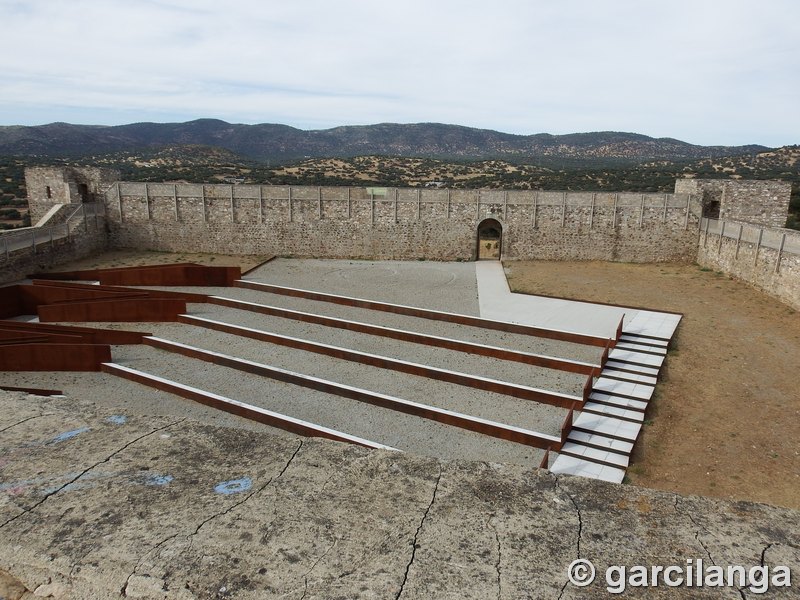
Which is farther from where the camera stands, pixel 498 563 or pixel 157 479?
pixel 157 479

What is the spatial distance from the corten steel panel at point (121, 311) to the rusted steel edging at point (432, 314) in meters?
4.03

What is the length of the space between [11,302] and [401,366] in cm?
1549

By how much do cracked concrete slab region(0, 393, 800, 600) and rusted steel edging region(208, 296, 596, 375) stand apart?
11.6 m

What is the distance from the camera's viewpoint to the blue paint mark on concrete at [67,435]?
2979mm

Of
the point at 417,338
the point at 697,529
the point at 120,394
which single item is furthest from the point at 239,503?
the point at 417,338

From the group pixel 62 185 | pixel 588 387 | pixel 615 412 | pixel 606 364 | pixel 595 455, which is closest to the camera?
pixel 595 455

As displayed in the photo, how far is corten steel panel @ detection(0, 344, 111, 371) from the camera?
1378 centimetres

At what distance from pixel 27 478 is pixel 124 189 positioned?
2839 cm

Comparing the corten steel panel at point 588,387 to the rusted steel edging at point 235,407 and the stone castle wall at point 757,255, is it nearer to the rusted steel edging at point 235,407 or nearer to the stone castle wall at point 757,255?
the rusted steel edging at point 235,407

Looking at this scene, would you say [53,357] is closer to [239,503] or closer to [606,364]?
[239,503]

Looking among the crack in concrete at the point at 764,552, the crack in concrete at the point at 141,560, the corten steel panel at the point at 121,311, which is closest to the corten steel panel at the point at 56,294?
the corten steel panel at the point at 121,311

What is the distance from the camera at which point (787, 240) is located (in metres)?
18.4

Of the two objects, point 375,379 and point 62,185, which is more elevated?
point 62,185

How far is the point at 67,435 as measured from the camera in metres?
3.04
